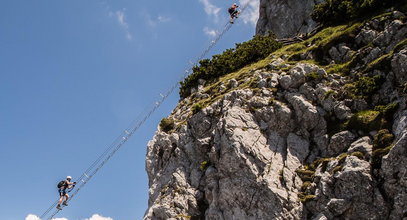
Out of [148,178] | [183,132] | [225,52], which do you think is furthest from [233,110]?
[225,52]

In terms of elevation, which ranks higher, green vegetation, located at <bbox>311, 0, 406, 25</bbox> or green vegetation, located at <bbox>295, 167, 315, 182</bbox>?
green vegetation, located at <bbox>311, 0, 406, 25</bbox>

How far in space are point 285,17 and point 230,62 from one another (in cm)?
2707

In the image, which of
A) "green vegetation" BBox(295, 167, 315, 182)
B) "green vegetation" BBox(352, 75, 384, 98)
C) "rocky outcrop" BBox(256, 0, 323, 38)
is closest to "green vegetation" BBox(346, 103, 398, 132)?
"green vegetation" BBox(352, 75, 384, 98)

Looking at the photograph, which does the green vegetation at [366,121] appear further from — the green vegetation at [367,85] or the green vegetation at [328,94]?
the green vegetation at [328,94]

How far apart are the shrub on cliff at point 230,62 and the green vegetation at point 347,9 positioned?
294 inches

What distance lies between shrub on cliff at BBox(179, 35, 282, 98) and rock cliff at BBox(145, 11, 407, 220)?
481 inches

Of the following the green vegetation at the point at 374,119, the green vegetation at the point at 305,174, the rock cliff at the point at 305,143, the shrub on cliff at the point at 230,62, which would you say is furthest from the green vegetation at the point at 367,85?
the shrub on cliff at the point at 230,62

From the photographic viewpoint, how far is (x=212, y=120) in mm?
37688

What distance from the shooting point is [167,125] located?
4331 centimetres

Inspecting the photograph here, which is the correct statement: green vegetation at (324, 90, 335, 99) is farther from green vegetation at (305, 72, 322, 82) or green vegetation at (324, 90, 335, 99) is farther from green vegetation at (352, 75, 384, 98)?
green vegetation at (305, 72, 322, 82)

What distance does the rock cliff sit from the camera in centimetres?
2473

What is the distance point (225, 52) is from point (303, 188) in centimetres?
3577

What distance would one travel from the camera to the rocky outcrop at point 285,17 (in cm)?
7138

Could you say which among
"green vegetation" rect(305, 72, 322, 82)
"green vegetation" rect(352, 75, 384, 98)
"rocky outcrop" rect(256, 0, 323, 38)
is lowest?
"green vegetation" rect(352, 75, 384, 98)
